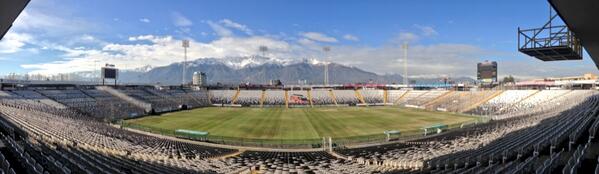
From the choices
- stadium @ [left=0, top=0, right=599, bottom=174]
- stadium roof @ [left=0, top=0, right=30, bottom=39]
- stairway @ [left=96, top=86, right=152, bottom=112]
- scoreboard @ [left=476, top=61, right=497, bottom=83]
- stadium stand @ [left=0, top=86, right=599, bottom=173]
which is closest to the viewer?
stadium roof @ [left=0, top=0, right=30, bottom=39]

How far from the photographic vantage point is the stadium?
1073 centimetres

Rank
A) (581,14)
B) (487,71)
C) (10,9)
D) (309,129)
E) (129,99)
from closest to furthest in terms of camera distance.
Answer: (581,14), (10,9), (309,129), (129,99), (487,71)

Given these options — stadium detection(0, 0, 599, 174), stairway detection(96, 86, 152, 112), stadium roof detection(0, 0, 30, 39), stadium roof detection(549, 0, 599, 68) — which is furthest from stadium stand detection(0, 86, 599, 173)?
stadium roof detection(0, 0, 30, 39)

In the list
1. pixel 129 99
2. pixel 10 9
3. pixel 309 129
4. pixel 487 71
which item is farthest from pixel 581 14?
pixel 487 71

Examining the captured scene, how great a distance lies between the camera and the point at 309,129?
41.8 metres

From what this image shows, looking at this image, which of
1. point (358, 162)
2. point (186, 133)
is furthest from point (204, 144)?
point (358, 162)

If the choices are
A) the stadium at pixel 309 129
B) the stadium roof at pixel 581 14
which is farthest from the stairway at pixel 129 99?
the stadium roof at pixel 581 14

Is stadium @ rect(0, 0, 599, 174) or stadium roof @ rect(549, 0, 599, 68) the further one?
stadium @ rect(0, 0, 599, 174)

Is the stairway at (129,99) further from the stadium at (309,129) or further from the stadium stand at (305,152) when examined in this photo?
the stadium stand at (305,152)

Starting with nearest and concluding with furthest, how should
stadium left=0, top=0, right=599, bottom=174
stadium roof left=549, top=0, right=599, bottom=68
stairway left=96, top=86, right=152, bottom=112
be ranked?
stadium roof left=549, top=0, right=599, bottom=68, stadium left=0, top=0, right=599, bottom=174, stairway left=96, top=86, right=152, bottom=112

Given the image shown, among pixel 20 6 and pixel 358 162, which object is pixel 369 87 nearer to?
pixel 358 162

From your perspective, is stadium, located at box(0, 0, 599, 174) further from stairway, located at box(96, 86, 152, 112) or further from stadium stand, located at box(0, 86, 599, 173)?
stairway, located at box(96, 86, 152, 112)

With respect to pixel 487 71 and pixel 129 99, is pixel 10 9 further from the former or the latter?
pixel 487 71

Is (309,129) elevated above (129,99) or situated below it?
below
